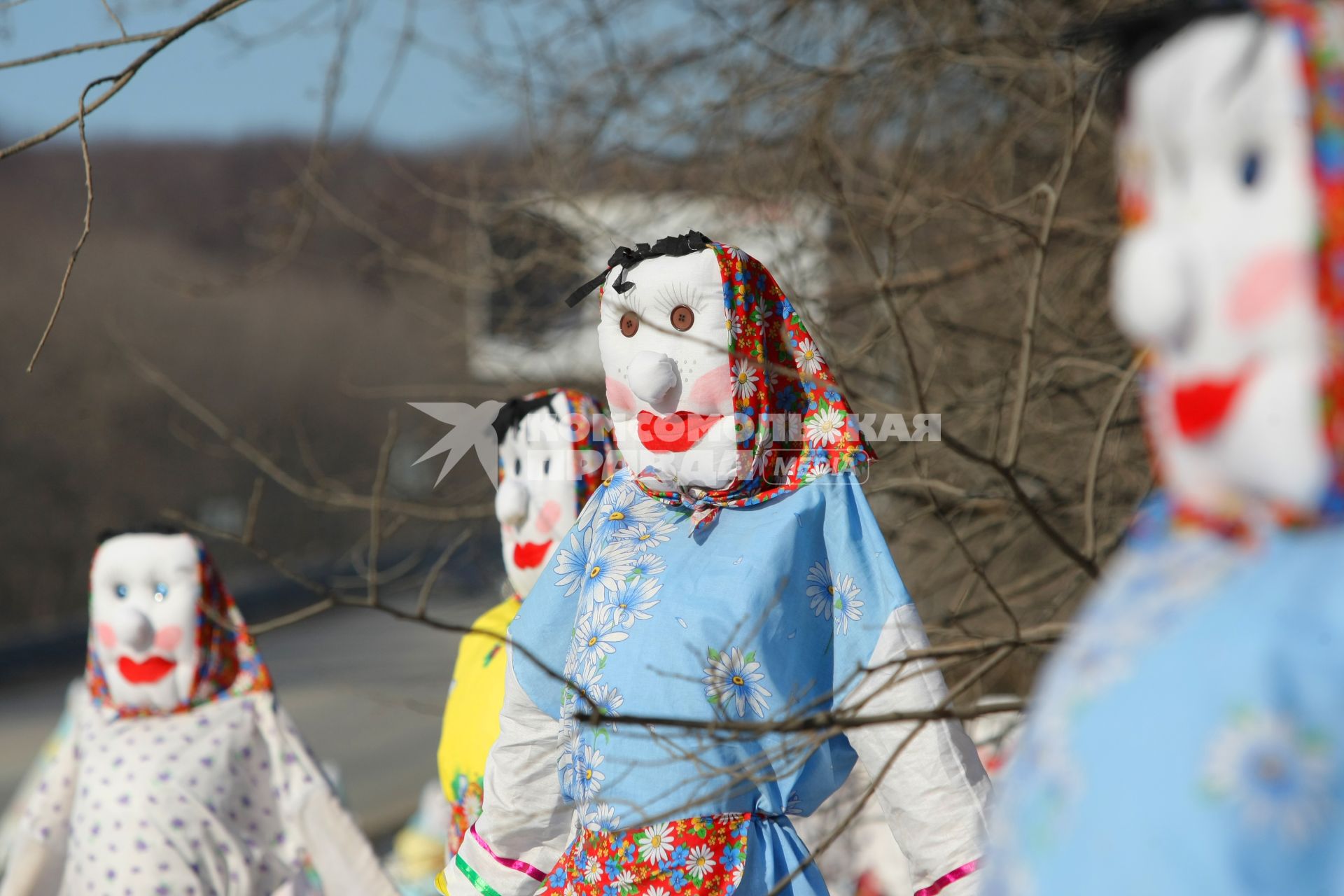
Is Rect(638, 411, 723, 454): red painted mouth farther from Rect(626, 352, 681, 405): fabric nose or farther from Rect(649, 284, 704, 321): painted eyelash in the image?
Rect(649, 284, 704, 321): painted eyelash

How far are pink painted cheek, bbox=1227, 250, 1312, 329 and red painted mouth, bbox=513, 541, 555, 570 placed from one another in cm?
219

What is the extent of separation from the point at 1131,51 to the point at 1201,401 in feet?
1.00

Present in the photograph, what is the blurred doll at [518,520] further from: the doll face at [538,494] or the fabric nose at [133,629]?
the fabric nose at [133,629]

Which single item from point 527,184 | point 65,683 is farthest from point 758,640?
point 65,683

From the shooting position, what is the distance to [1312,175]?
1.00m

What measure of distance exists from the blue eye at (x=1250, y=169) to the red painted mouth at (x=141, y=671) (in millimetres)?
2800

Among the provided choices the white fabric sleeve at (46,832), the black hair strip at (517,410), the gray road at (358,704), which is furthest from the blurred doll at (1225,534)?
the gray road at (358,704)

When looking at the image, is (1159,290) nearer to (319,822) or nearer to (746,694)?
(746,694)

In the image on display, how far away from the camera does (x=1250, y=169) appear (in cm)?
106

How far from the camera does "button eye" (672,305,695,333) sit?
7.47 ft

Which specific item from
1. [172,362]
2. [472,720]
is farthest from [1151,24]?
[172,362]

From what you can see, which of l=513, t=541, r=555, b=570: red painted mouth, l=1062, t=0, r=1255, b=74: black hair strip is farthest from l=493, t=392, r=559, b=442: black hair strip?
l=1062, t=0, r=1255, b=74: black hair strip

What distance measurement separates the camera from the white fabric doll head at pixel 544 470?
3092 mm

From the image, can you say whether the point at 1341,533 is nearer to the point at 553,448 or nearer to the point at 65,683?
the point at 553,448
